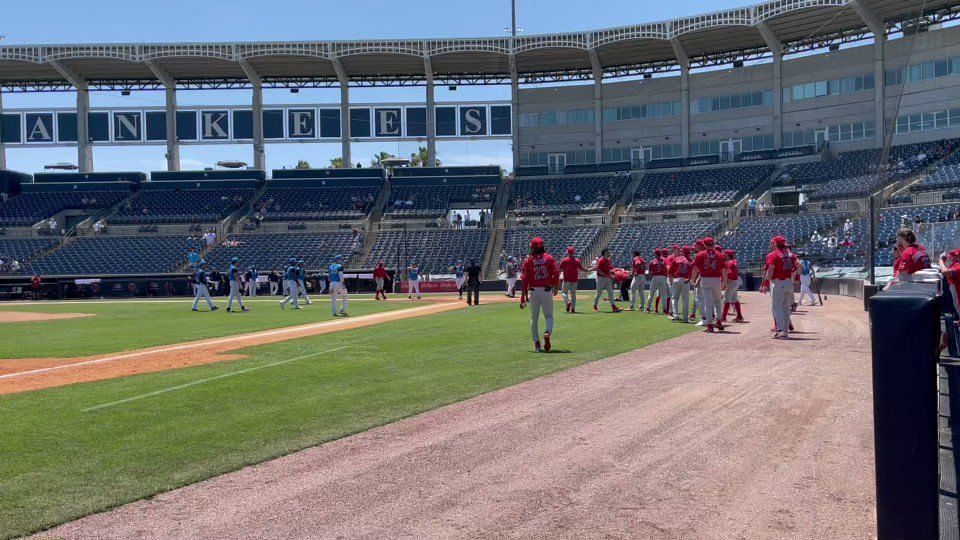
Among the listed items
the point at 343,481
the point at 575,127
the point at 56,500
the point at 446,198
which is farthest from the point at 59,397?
the point at 575,127

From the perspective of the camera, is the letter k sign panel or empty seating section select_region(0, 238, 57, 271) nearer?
empty seating section select_region(0, 238, 57, 271)

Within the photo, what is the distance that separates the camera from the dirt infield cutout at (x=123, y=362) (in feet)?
38.4

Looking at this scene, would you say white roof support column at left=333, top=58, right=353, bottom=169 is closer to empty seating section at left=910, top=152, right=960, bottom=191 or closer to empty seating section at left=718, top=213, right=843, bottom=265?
empty seating section at left=718, top=213, right=843, bottom=265

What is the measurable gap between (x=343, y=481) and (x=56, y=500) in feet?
6.37

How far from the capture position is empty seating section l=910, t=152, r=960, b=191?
135ft

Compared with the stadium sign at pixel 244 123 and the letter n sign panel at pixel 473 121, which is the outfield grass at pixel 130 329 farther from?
the letter n sign panel at pixel 473 121

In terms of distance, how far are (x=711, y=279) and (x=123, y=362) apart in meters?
11.7

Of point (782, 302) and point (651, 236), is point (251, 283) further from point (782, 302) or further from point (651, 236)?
point (782, 302)

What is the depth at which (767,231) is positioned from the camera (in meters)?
46.9

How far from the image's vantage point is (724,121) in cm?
5869

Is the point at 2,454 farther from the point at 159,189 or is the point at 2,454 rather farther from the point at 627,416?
the point at 159,189

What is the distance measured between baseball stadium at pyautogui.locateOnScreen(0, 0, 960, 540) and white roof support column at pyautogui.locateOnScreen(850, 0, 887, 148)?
9.2 inches

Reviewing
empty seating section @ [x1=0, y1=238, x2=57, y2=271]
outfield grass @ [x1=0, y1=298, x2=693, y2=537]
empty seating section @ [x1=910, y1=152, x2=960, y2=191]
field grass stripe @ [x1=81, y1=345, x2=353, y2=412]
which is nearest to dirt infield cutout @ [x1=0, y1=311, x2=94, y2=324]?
outfield grass @ [x1=0, y1=298, x2=693, y2=537]

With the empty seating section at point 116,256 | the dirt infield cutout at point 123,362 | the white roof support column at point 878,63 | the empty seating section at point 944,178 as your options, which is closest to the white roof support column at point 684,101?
the white roof support column at point 878,63
